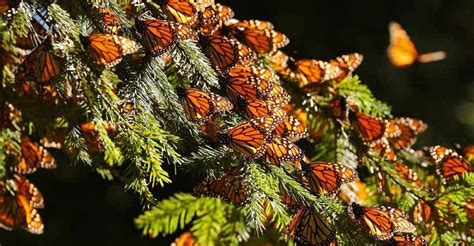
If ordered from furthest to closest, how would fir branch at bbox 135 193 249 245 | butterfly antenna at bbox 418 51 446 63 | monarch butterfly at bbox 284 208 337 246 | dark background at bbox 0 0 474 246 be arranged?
butterfly antenna at bbox 418 51 446 63
dark background at bbox 0 0 474 246
fir branch at bbox 135 193 249 245
monarch butterfly at bbox 284 208 337 246

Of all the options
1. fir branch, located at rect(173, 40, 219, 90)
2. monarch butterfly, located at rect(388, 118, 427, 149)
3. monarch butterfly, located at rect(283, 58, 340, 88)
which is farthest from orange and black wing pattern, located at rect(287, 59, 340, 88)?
fir branch, located at rect(173, 40, 219, 90)

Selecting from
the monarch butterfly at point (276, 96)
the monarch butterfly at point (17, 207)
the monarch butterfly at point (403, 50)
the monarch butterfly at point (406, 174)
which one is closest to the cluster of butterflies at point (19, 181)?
the monarch butterfly at point (17, 207)

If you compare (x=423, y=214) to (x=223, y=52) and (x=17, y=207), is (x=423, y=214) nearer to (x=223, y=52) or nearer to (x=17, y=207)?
(x=223, y=52)

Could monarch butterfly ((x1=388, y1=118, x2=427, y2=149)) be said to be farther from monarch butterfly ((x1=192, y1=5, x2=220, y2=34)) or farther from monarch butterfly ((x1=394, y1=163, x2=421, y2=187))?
monarch butterfly ((x1=192, y1=5, x2=220, y2=34))

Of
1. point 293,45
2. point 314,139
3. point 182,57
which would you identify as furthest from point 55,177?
point 182,57

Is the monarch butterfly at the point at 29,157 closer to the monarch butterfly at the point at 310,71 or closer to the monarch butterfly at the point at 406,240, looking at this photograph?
the monarch butterfly at the point at 310,71
